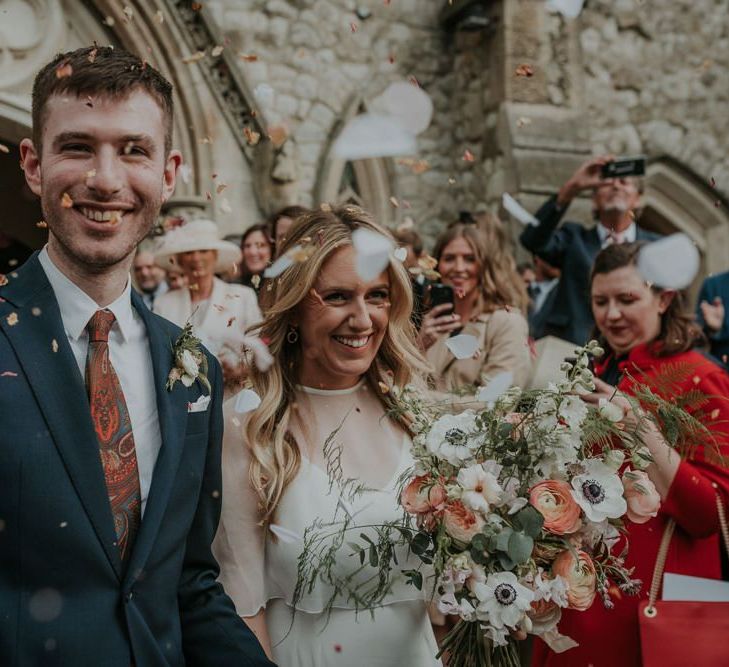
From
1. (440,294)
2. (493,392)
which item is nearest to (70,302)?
(493,392)

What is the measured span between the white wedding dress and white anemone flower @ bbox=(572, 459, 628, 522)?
0.53m

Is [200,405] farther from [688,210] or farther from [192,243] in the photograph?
[688,210]

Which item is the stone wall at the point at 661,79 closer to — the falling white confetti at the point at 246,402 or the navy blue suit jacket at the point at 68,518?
the falling white confetti at the point at 246,402

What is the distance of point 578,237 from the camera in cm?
558

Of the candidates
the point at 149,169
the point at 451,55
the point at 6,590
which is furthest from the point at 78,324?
the point at 451,55

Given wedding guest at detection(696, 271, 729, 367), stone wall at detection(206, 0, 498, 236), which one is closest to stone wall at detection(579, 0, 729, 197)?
stone wall at detection(206, 0, 498, 236)

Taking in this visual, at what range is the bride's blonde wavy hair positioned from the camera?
8.32ft

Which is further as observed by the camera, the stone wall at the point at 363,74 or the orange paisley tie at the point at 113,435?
the stone wall at the point at 363,74

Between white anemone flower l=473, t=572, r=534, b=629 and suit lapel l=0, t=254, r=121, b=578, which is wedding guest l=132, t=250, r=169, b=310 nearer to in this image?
suit lapel l=0, t=254, r=121, b=578

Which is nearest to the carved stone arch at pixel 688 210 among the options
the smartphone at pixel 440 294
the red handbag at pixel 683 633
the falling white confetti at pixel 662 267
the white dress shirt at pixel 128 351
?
the smartphone at pixel 440 294

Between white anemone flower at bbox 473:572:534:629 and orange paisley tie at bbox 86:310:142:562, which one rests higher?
orange paisley tie at bbox 86:310:142:562

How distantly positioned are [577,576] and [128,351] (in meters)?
1.14

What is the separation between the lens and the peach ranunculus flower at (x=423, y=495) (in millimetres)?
2178

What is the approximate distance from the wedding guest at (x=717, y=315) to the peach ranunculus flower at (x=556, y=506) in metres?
3.32
